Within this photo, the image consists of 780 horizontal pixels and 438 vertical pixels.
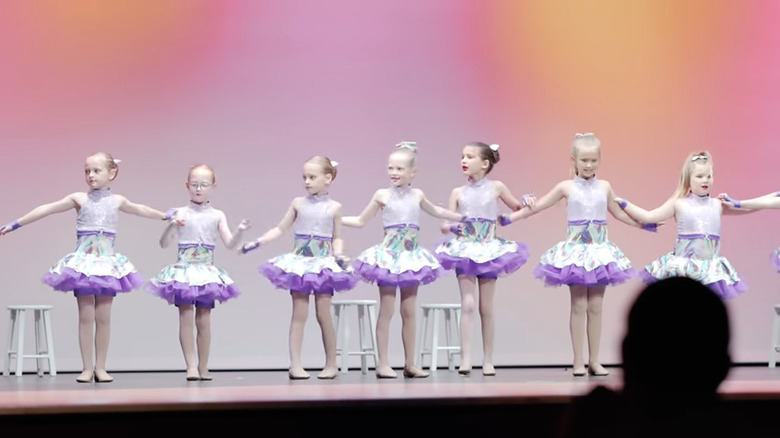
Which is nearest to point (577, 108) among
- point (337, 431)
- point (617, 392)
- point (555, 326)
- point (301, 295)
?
point (555, 326)

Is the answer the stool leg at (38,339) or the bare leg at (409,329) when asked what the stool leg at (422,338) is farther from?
the stool leg at (38,339)

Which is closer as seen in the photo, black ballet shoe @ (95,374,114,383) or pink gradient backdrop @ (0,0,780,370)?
black ballet shoe @ (95,374,114,383)

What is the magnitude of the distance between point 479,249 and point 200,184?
5.08ft

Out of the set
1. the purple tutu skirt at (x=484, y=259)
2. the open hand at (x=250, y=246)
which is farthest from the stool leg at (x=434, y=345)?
the open hand at (x=250, y=246)

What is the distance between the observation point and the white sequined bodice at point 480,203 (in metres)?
6.61

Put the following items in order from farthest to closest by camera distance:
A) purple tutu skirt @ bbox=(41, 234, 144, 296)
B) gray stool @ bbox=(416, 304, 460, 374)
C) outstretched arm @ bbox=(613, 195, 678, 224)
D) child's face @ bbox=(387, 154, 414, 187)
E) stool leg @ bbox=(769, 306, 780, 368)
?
1. stool leg @ bbox=(769, 306, 780, 368)
2. gray stool @ bbox=(416, 304, 460, 374)
3. outstretched arm @ bbox=(613, 195, 678, 224)
4. child's face @ bbox=(387, 154, 414, 187)
5. purple tutu skirt @ bbox=(41, 234, 144, 296)

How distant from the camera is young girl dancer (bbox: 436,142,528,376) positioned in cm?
650

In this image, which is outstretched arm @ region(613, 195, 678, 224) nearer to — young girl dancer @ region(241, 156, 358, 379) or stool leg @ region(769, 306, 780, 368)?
stool leg @ region(769, 306, 780, 368)

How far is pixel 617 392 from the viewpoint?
2.09 metres

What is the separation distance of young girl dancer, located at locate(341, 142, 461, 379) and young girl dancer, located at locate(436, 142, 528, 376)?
0.11 metres

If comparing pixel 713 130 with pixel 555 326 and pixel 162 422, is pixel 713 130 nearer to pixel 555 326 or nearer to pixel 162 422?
pixel 555 326

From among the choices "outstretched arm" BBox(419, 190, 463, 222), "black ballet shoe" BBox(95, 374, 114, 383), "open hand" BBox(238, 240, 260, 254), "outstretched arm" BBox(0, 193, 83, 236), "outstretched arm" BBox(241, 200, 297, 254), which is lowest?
"black ballet shoe" BBox(95, 374, 114, 383)

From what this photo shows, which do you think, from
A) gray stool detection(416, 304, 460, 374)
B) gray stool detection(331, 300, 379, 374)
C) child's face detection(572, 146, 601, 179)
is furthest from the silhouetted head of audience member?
gray stool detection(416, 304, 460, 374)

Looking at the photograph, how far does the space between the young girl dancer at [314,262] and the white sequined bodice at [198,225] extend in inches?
9.6
